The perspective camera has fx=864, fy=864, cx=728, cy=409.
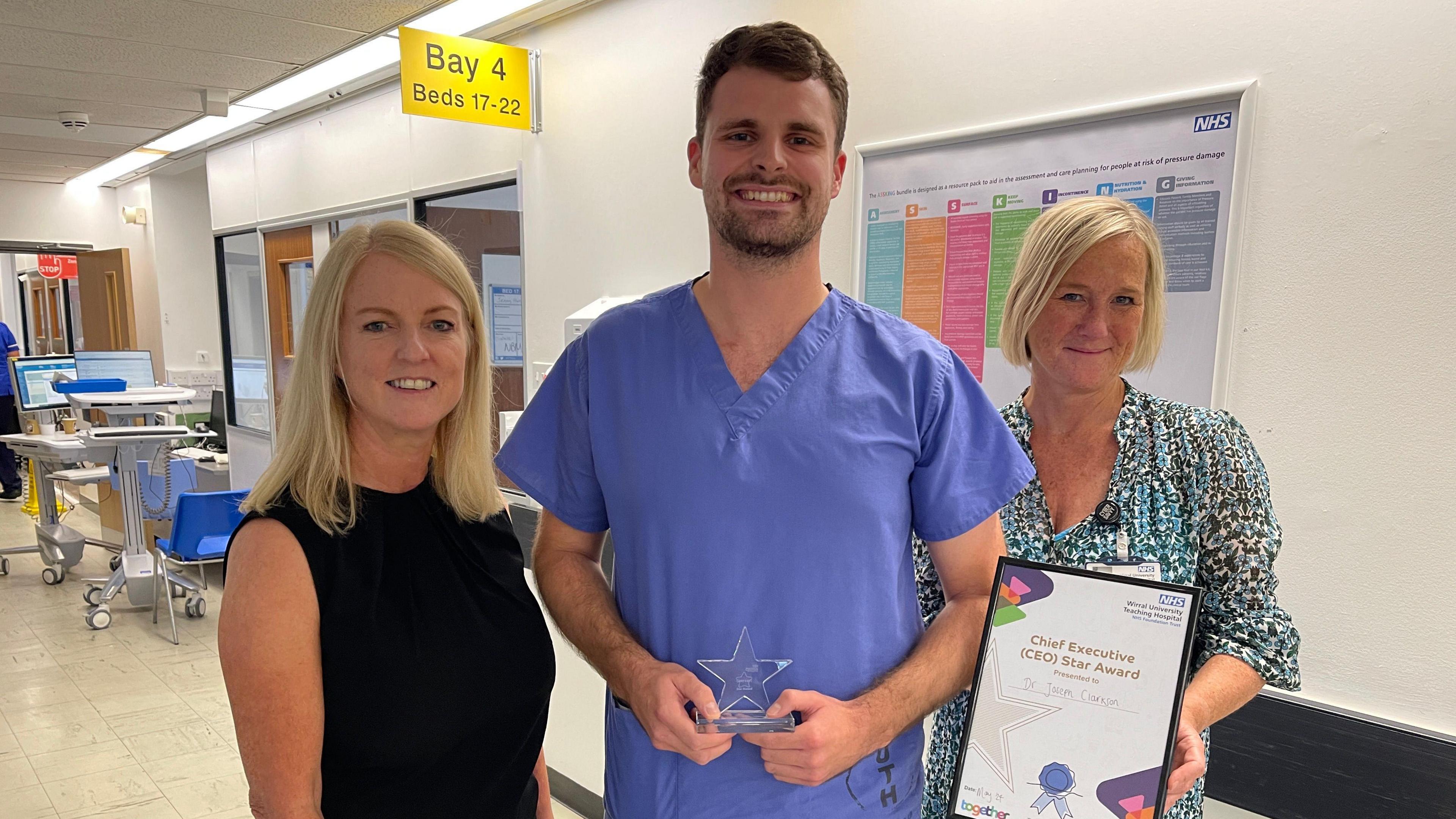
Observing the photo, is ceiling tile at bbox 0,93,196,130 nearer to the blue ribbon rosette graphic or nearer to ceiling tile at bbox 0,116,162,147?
ceiling tile at bbox 0,116,162,147

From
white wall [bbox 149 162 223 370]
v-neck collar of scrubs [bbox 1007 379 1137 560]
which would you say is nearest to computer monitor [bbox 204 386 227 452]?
white wall [bbox 149 162 223 370]

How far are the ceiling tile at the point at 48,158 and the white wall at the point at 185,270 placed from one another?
0.73 metres

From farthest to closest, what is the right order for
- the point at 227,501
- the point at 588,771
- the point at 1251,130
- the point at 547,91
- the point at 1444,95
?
1. the point at 227,501
2. the point at 547,91
3. the point at 588,771
4. the point at 1251,130
5. the point at 1444,95

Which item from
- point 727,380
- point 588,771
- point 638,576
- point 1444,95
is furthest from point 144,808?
point 1444,95

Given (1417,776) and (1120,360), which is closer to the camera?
(1120,360)

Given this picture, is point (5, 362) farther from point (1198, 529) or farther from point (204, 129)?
point (1198, 529)

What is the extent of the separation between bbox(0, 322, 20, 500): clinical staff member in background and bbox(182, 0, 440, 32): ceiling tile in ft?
24.3

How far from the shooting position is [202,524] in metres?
4.80

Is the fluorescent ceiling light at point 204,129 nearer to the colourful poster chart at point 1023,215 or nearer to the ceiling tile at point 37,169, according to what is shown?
the ceiling tile at point 37,169

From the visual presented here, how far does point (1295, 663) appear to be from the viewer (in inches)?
45.2

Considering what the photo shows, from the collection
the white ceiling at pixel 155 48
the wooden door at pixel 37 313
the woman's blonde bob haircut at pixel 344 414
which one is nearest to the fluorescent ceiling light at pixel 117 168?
the white ceiling at pixel 155 48

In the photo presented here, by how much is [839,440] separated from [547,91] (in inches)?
134

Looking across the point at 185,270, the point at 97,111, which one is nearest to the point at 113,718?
the point at 97,111

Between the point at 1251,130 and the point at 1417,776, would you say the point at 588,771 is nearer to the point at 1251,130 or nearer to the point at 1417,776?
the point at 1417,776
